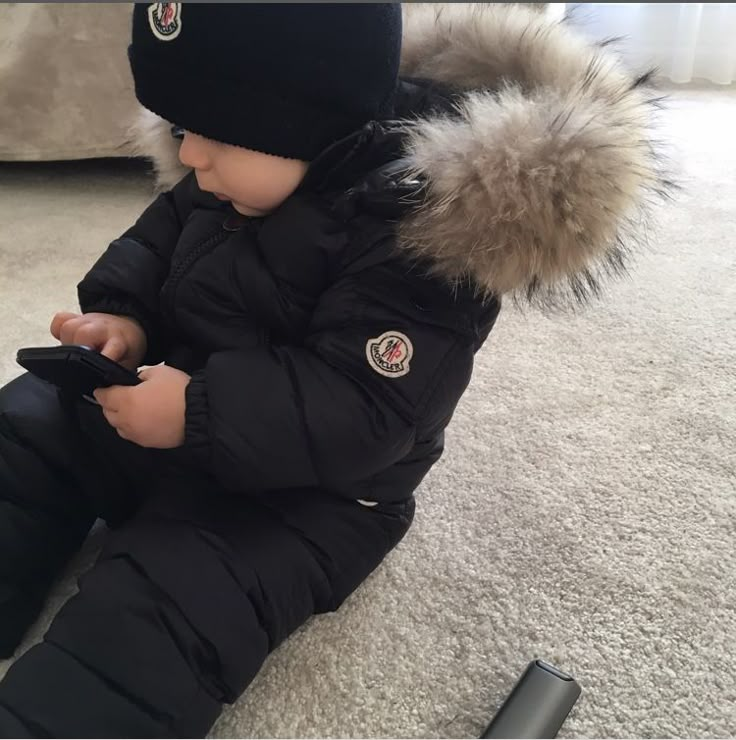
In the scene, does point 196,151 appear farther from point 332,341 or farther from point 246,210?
point 332,341

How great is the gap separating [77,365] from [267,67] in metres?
0.26

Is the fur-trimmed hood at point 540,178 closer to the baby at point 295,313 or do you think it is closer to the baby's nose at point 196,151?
the baby at point 295,313

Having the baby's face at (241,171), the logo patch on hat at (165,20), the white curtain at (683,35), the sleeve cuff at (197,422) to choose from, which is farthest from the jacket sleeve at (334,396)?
the white curtain at (683,35)

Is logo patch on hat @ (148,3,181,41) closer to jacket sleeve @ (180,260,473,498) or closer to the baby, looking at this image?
the baby

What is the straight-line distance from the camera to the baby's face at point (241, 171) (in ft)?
2.01

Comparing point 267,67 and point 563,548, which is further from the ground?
point 267,67

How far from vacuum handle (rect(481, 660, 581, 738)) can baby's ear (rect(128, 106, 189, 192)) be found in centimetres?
56

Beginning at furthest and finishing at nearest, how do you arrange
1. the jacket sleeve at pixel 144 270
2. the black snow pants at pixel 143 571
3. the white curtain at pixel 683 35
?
1. the white curtain at pixel 683 35
2. the jacket sleeve at pixel 144 270
3. the black snow pants at pixel 143 571

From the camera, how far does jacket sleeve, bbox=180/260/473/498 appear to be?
0.59 m

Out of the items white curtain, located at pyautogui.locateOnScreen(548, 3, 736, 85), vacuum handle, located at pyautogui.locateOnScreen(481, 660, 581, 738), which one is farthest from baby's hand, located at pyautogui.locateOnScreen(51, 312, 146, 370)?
white curtain, located at pyautogui.locateOnScreen(548, 3, 736, 85)

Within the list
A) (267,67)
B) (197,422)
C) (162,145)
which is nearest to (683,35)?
(162,145)

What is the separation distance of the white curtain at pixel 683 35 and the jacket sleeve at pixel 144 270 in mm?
1578

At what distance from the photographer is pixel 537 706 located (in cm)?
59

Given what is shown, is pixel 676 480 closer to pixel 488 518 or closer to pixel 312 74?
pixel 488 518
